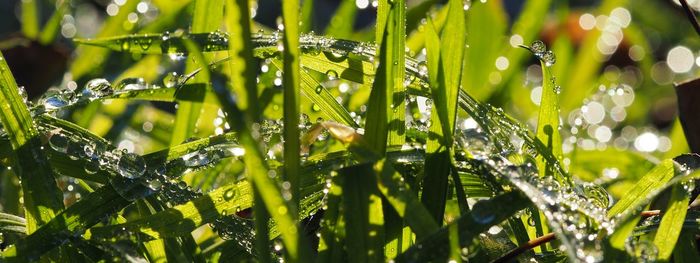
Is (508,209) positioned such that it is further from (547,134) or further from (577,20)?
(577,20)

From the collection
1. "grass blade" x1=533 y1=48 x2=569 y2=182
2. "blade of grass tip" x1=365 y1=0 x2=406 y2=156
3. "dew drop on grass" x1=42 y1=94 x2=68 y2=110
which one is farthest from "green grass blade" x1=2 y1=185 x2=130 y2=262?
"grass blade" x1=533 y1=48 x2=569 y2=182

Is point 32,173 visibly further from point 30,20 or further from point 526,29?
point 526,29

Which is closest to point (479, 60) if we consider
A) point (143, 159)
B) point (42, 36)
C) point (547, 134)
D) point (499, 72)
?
point (499, 72)

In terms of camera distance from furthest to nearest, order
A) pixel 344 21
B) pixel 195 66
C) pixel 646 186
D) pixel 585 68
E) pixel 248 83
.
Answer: pixel 585 68 < pixel 344 21 < pixel 195 66 < pixel 646 186 < pixel 248 83

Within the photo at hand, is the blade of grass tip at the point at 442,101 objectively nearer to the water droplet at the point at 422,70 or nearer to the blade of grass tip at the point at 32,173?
the water droplet at the point at 422,70

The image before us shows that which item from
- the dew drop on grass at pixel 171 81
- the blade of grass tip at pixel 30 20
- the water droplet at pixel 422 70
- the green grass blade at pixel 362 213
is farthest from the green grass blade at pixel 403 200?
the blade of grass tip at pixel 30 20

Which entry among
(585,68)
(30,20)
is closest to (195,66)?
(30,20)
